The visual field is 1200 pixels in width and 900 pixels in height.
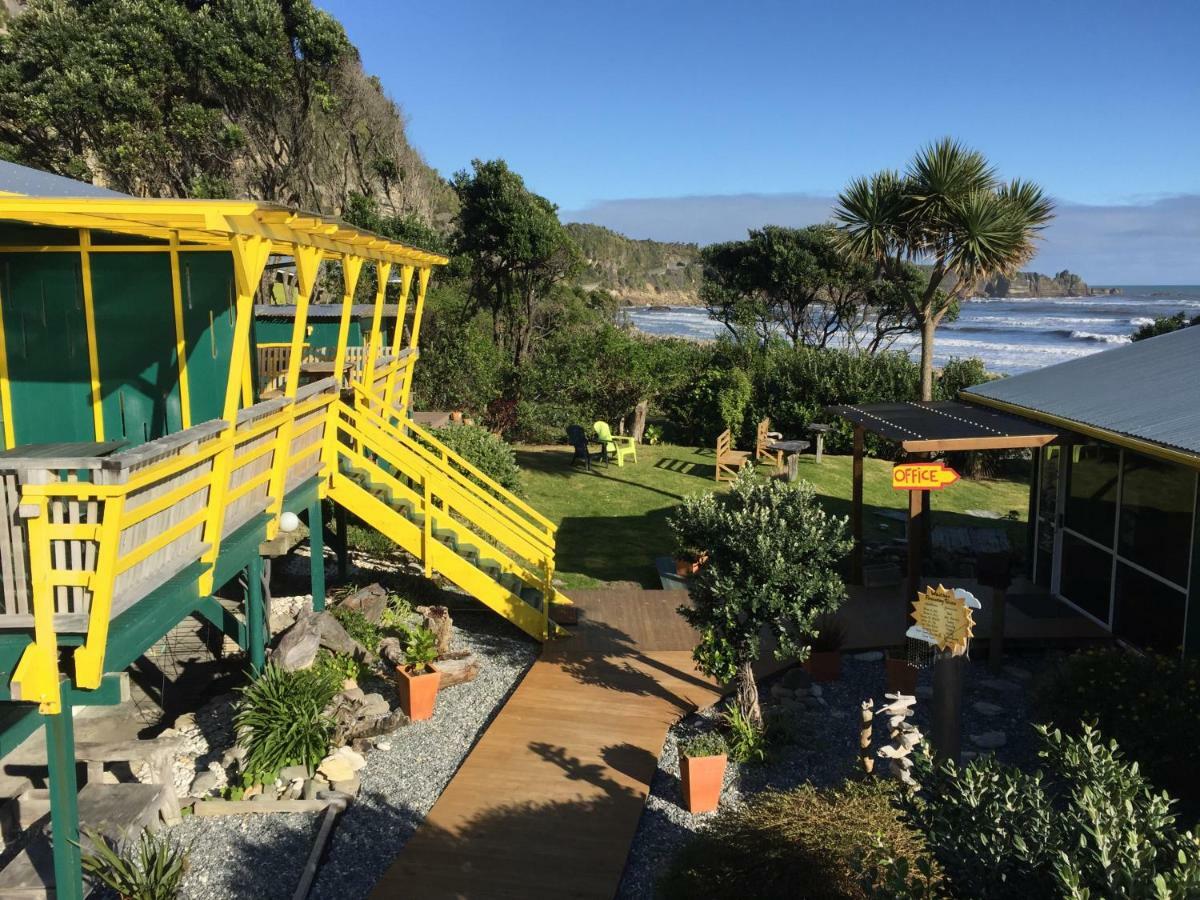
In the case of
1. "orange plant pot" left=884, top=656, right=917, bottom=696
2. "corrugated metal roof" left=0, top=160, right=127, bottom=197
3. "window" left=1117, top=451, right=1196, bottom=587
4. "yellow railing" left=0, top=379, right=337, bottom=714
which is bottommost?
"orange plant pot" left=884, top=656, right=917, bottom=696

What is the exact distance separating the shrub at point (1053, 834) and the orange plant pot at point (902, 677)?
5247mm

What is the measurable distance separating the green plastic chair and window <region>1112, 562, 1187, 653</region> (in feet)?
40.4

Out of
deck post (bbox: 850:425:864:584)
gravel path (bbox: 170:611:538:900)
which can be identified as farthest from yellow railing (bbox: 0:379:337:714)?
deck post (bbox: 850:425:864:584)

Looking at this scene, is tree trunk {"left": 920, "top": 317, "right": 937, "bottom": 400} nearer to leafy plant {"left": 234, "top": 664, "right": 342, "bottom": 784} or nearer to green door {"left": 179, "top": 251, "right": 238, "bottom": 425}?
green door {"left": 179, "top": 251, "right": 238, "bottom": 425}

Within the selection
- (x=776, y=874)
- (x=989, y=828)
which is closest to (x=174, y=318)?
(x=776, y=874)

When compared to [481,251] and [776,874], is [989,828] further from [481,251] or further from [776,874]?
[481,251]

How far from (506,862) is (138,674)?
5.72m

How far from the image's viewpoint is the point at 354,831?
21.4 feet

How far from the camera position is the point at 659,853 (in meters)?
6.27

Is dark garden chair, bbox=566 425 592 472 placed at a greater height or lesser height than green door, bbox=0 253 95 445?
lesser

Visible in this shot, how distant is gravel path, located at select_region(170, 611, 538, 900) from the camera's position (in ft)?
19.3

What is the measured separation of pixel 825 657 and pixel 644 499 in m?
8.95

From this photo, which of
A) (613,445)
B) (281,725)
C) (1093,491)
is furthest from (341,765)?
(613,445)

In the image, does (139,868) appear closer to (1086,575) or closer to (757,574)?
(757,574)
